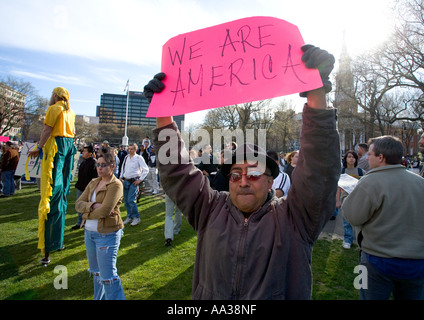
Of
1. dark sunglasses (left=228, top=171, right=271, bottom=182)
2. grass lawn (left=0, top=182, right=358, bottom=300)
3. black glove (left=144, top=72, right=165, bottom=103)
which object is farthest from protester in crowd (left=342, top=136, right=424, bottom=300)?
black glove (left=144, top=72, right=165, bottom=103)

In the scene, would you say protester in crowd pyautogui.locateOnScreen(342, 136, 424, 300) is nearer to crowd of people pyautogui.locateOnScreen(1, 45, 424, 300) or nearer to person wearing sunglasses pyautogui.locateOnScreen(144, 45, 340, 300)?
crowd of people pyautogui.locateOnScreen(1, 45, 424, 300)

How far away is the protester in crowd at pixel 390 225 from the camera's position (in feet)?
7.54

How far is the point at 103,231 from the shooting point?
3.12 metres

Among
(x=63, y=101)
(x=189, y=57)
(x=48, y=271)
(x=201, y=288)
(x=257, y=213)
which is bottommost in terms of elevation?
(x=48, y=271)

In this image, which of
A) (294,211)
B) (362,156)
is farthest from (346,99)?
(294,211)

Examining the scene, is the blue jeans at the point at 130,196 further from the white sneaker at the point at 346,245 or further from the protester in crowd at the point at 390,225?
the protester in crowd at the point at 390,225

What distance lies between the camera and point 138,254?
5.20 meters

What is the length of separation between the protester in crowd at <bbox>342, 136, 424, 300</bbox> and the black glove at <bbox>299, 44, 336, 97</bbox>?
5.10 feet

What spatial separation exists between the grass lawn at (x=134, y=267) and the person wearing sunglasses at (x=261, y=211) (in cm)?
265

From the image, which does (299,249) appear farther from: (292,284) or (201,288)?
(201,288)

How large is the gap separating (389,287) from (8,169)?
12.7 m

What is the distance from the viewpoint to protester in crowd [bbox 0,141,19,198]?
1039cm

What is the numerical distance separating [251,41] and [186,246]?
16.0ft

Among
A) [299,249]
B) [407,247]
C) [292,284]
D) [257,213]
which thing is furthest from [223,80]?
[407,247]
